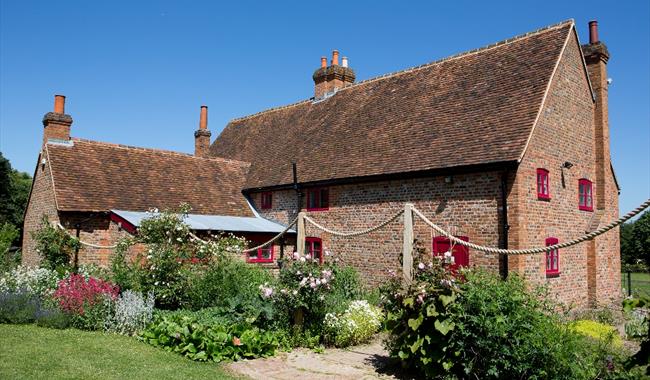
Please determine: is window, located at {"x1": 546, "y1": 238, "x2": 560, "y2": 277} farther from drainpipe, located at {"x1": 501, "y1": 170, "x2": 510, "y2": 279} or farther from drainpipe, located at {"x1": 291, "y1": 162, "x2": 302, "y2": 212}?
drainpipe, located at {"x1": 291, "y1": 162, "x2": 302, "y2": 212}

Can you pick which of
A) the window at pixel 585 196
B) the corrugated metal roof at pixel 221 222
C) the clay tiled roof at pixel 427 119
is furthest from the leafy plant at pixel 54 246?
the window at pixel 585 196

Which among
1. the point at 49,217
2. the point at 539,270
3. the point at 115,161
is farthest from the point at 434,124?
the point at 49,217

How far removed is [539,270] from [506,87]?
19.1 feet

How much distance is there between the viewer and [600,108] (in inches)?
682

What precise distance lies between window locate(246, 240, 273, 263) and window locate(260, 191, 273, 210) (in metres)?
2.47

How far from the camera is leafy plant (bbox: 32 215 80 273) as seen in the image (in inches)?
682

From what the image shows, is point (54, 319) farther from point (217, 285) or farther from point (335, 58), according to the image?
point (335, 58)

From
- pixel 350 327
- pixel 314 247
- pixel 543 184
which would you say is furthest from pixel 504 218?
pixel 314 247

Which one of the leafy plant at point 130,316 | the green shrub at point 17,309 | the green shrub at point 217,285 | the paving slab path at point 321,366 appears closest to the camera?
the paving slab path at point 321,366

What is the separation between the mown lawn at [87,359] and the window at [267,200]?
1181 centimetres

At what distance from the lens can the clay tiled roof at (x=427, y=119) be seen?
14812 mm

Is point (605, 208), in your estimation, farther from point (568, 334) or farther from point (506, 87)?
point (568, 334)

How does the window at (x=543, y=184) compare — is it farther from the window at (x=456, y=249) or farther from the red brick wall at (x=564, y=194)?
the window at (x=456, y=249)

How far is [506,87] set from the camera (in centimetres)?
1602
